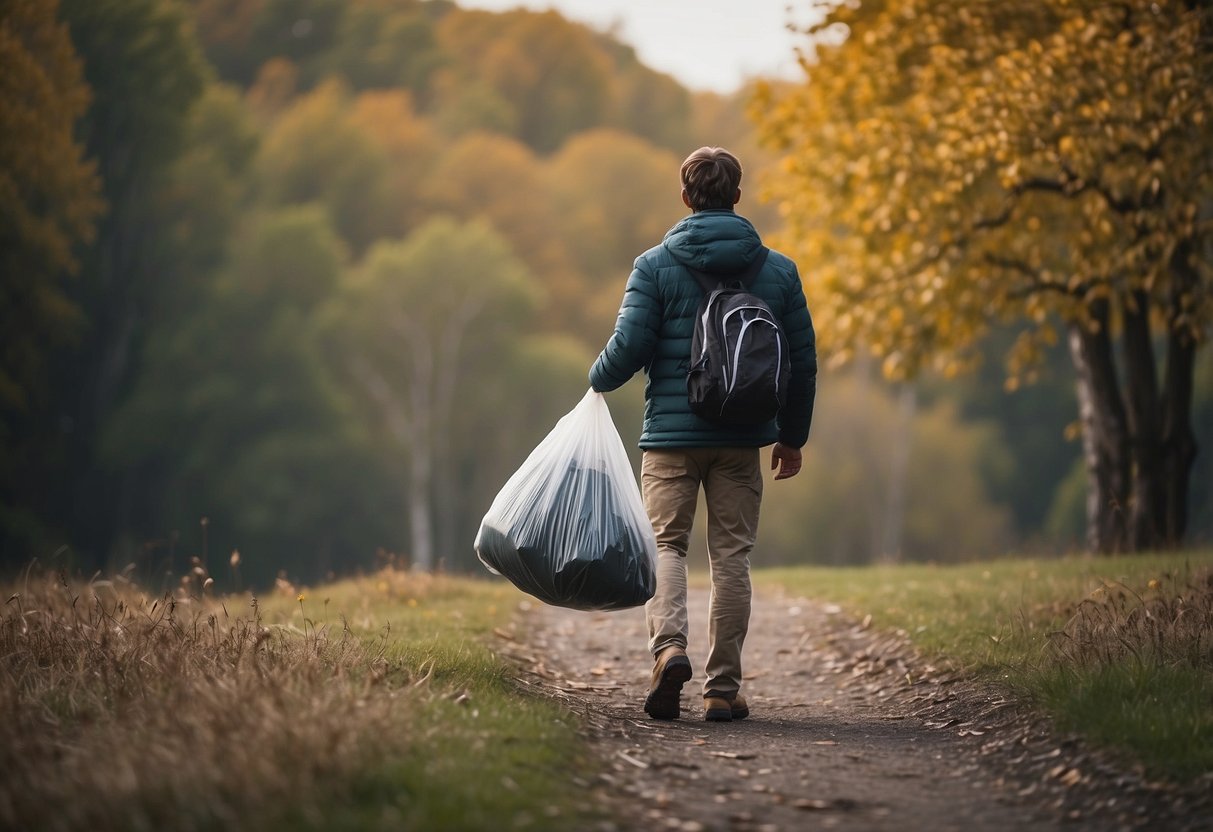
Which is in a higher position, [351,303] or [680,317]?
[351,303]

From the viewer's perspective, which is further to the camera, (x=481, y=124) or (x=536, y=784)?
(x=481, y=124)

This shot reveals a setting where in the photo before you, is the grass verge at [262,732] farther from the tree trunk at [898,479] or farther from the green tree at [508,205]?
the green tree at [508,205]

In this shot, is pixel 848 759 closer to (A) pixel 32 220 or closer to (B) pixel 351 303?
(A) pixel 32 220

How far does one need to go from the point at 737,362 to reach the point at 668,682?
135 cm

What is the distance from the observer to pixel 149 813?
3.36 m

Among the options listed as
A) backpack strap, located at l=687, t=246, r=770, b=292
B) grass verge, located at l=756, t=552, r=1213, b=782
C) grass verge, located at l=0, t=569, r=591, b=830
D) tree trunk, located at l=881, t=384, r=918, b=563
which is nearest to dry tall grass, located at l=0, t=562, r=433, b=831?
grass verge, located at l=0, t=569, r=591, b=830

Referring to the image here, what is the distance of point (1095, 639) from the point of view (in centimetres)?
577

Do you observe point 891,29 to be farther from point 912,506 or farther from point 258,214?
point 912,506

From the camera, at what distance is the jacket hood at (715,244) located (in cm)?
521

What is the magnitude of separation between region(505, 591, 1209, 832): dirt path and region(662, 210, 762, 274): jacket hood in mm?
1884

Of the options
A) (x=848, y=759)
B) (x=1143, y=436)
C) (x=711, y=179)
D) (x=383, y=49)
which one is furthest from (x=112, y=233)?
(x=848, y=759)

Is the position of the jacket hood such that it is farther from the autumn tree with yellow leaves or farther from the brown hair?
the autumn tree with yellow leaves

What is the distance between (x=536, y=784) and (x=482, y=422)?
35410mm

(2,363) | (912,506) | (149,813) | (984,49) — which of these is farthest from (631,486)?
(912,506)
